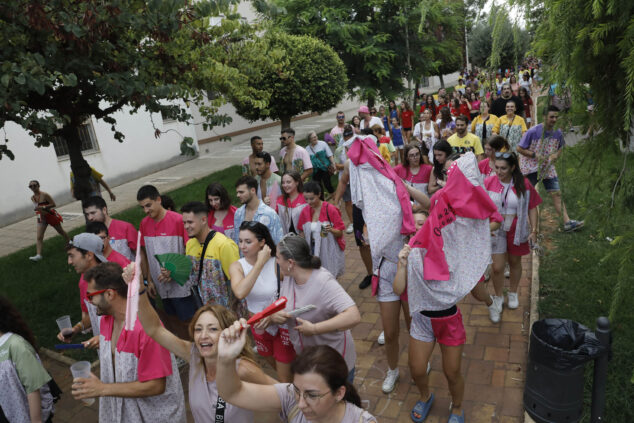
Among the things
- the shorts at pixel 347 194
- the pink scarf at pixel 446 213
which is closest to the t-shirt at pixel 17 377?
the pink scarf at pixel 446 213

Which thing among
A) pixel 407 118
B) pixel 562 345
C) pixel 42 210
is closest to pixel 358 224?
pixel 562 345

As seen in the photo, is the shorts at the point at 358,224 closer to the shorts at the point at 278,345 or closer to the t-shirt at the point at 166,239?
the t-shirt at the point at 166,239

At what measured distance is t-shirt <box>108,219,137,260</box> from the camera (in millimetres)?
5227

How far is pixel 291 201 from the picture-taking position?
18.5ft

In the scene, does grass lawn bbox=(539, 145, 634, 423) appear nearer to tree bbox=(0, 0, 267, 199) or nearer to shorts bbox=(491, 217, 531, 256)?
shorts bbox=(491, 217, 531, 256)

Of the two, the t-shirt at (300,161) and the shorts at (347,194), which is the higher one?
the t-shirt at (300,161)

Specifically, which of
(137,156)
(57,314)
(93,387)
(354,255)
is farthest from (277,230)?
(137,156)

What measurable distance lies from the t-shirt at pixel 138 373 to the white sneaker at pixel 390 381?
201cm

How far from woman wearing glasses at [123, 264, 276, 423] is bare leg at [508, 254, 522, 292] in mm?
3726

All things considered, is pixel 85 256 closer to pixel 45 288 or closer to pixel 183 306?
pixel 183 306

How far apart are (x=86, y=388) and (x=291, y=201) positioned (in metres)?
3.31

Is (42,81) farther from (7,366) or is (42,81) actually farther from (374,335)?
(374,335)

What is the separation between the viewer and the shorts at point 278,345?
3573mm

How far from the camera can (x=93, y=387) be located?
2.76 m
